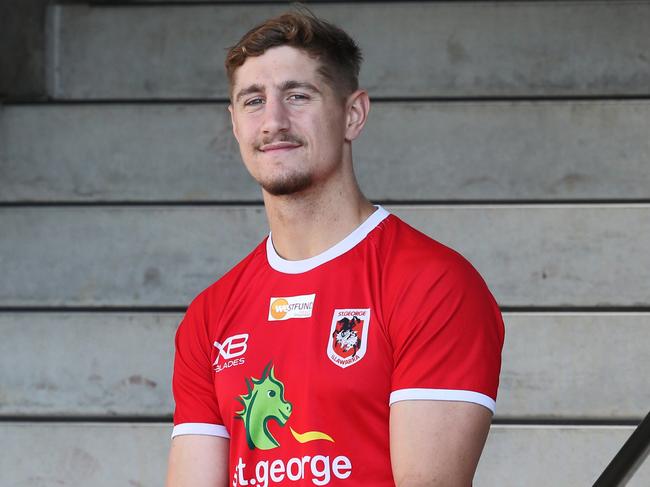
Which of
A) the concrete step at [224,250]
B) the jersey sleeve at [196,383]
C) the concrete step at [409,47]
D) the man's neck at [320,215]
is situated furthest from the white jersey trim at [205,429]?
the concrete step at [409,47]

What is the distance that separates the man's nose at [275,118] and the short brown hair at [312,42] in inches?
4.0

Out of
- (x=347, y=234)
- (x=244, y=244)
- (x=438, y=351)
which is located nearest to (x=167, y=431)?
(x=244, y=244)

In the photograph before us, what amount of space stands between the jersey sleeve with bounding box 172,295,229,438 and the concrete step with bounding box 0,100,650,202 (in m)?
1.29

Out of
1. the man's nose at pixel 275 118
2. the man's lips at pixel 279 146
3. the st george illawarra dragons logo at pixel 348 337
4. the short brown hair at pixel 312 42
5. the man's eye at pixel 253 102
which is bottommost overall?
the st george illawarra dragons logo at pixel 348 337

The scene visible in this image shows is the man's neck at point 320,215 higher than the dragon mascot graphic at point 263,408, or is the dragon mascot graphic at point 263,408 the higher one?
the man's neck at point 320,215

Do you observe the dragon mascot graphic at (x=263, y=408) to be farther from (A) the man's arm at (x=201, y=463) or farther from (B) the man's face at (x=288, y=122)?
(B) the man's face at (x=288, y=122)

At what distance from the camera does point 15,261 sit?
3.44 meters

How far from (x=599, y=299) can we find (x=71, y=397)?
4.83 ft

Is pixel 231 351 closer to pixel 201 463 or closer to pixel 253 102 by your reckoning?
pixel 201 463

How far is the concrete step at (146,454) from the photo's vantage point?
310 centimetres

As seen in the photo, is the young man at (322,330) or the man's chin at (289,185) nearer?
the young man at (322,330)

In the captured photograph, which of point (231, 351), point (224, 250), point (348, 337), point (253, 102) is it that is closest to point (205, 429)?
point (231, 351)

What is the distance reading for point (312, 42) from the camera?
211cm

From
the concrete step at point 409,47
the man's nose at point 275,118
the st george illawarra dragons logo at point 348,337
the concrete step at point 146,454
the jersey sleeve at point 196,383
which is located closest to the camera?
the st george illawarra dragons logo at point 348,337
